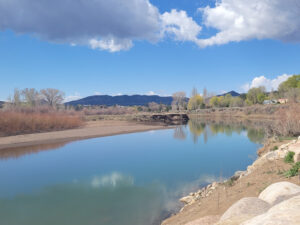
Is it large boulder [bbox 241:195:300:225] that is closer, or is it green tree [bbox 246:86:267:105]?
large boulder [bbox 241:195:300:225]

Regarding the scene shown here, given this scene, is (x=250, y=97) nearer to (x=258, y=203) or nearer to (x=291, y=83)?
(x=291, y=83)

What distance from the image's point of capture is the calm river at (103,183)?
790cm

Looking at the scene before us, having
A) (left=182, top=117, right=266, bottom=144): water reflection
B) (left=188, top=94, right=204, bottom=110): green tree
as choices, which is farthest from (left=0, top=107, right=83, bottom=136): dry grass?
(left=188, top=94, right=204, bottom=110): green tree

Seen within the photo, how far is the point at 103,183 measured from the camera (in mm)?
11195

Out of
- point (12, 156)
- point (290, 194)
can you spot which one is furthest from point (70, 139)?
point (290, 194)

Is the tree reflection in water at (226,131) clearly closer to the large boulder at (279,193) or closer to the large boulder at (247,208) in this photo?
the large boulder at (279,193)

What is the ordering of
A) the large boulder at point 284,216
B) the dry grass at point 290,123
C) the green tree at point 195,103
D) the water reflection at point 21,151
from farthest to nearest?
the green tree at point 195,103
the water reflection at point 21,151
the dry grass at point 290,123
the large boulder at point 284,216

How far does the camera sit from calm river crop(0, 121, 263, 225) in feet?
25.9

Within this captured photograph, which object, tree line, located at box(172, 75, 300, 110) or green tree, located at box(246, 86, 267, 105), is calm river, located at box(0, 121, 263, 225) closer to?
tree line, located at box(172, 75, 300, 110)

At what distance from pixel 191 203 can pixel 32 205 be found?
640cm

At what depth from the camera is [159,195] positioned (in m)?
9.38

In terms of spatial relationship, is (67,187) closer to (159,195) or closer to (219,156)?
(159,195)

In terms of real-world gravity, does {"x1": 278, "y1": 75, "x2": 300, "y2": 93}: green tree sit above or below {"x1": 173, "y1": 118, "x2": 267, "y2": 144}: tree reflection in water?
above

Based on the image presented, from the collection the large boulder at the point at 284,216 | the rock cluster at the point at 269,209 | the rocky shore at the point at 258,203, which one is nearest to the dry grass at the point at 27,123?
the rocky shore at the point at 258,203
